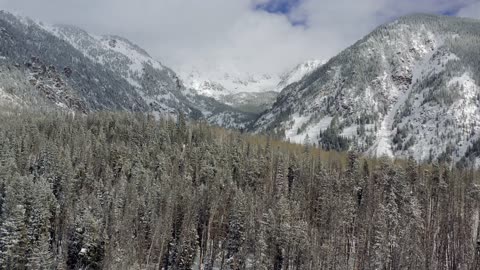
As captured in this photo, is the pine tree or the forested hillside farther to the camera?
the forested hillside

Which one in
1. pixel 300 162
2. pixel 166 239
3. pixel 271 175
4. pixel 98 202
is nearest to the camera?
pixel 166 239

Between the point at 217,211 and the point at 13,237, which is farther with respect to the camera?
the point at 217,211

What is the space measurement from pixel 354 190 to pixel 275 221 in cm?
4194

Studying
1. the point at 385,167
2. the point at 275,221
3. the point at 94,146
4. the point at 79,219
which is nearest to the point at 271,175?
the point at 385,167

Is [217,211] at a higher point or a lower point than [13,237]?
higher

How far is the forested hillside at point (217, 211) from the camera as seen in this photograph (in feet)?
308

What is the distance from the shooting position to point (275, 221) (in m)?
103

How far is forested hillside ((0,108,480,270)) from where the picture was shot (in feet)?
308

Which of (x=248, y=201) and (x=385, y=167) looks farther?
(x=385, y=167)

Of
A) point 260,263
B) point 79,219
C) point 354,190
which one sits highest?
point 354,190

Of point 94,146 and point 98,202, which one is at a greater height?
point 94,146

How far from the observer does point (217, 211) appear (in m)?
113

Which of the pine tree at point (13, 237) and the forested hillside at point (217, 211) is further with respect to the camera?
the forested hillside at point (217, 211)

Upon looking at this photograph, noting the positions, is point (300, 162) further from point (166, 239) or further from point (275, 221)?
point (166, 239)
